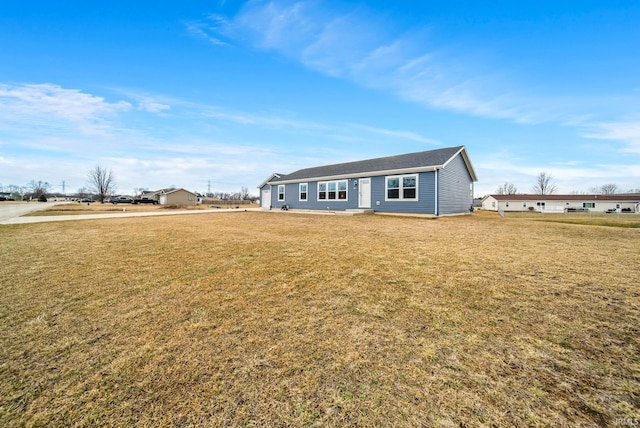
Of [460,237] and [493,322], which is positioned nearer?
[493,322]

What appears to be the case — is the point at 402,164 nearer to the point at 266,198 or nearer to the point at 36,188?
the point at 266,198

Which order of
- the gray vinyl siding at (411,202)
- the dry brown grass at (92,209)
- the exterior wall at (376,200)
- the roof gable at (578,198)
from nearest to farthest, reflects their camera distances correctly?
the gray vinyl siding at (411,202), the exterior wall at (376,200), the dry brown grass at (92,209), the roof gable at (578,198)

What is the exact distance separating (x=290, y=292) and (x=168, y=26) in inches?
682

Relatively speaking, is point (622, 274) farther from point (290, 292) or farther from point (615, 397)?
point (290, 292)

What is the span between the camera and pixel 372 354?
2328 mm

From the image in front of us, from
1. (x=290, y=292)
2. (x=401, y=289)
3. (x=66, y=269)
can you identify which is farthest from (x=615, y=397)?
(x=66, y=269)

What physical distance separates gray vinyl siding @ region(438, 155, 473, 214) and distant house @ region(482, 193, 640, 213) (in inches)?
1484

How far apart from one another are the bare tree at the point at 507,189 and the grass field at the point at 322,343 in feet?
300

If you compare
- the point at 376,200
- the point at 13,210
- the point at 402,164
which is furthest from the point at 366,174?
the point at 13,210

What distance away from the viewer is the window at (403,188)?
1590 cm

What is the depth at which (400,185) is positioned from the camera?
1648 cm

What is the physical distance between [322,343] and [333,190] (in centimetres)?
1837

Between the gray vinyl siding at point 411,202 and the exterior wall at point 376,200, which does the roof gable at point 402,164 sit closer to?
the exterior wall at point 376,200

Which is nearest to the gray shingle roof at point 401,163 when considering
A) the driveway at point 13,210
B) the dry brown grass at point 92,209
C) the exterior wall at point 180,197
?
the driveway at point 13,210
